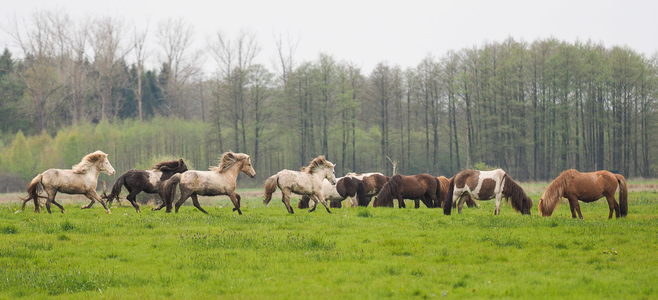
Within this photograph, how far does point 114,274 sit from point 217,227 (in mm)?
4544

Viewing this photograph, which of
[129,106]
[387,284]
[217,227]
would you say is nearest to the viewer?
[387,284]

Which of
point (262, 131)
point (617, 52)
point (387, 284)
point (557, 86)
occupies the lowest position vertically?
point (387, 284)

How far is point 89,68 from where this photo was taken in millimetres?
66375

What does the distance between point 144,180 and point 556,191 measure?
44.0 feet

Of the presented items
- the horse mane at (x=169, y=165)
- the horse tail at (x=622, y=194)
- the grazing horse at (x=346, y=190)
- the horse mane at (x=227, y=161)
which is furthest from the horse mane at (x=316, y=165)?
the horse tail at (x=622, y=194)

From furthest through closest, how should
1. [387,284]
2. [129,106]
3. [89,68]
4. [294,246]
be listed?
[129,106] → [89,68] → [294,246] → [387,284]

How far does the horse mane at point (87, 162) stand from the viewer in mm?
16141

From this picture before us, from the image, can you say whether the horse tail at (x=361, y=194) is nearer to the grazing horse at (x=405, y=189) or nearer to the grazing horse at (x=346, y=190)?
the grazing horse at (x=346, y=190)

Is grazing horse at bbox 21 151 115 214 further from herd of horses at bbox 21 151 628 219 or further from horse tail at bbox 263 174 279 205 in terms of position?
horse tail at bbox 263 174 279 205

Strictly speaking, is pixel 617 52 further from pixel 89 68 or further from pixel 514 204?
pixel 89 68

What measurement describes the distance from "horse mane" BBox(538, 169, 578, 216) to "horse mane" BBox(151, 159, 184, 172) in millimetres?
12323

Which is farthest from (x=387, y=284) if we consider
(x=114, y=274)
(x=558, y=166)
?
(x=558, y=166)

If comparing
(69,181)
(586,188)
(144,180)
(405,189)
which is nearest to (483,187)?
(586,188)

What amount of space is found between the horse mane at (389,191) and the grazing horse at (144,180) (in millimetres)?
7505
